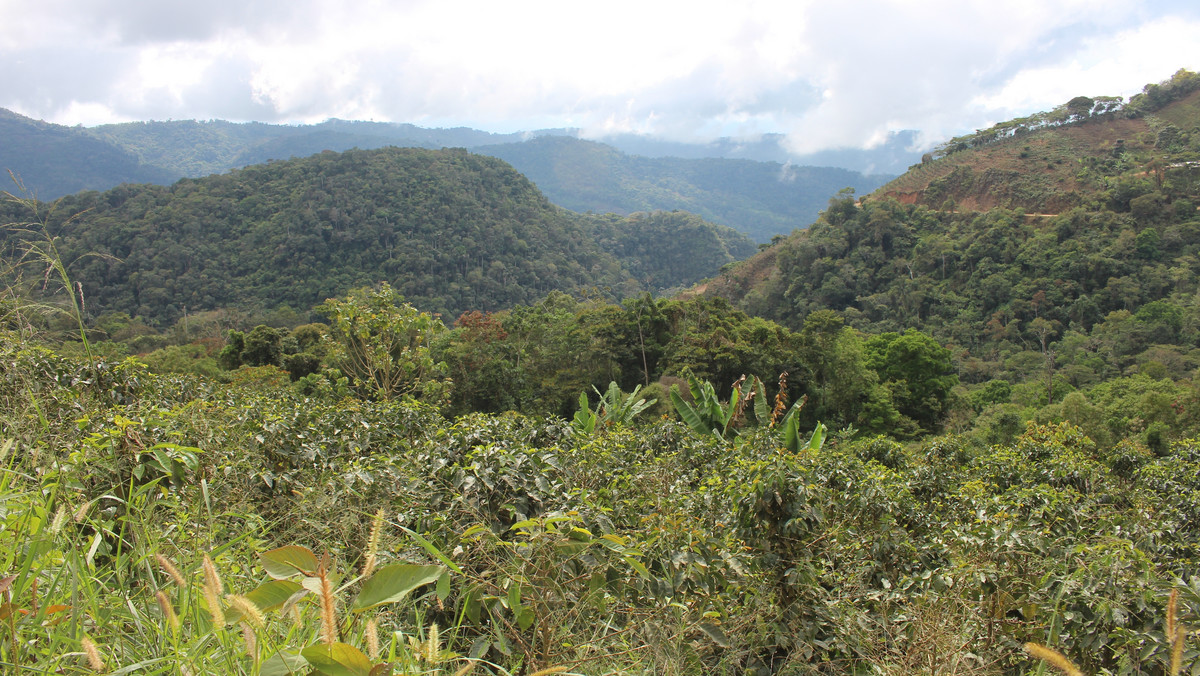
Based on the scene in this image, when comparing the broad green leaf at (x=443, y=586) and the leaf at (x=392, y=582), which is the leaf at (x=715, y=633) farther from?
the leaf at (x=392, y=582)

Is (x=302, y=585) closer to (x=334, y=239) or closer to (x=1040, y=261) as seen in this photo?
(x=1040, y=261)

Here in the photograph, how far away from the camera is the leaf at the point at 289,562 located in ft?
3.24

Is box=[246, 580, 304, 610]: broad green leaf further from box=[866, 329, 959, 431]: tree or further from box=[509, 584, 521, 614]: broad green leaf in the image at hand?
box=[866, 329, 959, 431]: tree

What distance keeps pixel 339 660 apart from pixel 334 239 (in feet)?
198

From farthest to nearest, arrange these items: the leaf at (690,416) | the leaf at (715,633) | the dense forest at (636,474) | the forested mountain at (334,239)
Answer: the forested mountain at (334,239) → the leaf at (690,416) → the leaf at (715,633) → the dense forest at (636,474)

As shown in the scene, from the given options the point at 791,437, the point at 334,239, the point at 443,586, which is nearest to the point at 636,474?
the point at 443,586

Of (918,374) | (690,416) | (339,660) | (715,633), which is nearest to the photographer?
(339,660)

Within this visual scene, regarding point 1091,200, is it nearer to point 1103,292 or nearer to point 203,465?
point 1103,292

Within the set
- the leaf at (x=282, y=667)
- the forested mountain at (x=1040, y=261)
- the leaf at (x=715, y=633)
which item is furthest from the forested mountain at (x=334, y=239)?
the leaf at (x=282, y=667)

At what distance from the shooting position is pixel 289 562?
1003mm

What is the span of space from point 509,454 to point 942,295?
41.8 m

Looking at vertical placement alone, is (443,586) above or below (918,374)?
above

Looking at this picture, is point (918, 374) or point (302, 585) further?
point (918, 374)

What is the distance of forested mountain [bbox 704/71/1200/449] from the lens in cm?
2731
